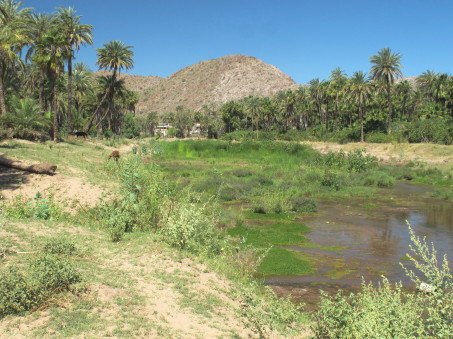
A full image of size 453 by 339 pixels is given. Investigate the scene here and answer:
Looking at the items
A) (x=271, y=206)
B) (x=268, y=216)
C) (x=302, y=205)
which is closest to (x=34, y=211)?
(x=268, y=216)

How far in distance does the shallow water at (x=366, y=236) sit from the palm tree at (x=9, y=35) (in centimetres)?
2224

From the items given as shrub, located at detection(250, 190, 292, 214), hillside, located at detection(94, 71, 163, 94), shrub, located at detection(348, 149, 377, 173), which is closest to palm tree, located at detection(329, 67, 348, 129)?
shrub, located at detection(348, 149, 377, 173)

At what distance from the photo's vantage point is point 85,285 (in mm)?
6656

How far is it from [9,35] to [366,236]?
988 inches

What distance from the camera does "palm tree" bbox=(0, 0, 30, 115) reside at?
27509 millimetres

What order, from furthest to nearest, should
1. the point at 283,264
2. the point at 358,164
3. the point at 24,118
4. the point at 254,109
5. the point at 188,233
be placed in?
1. the point at 254,109
2. the point at 358,164
3. the point at 24,118
4. the point at 283,264
5. the point at 188,233

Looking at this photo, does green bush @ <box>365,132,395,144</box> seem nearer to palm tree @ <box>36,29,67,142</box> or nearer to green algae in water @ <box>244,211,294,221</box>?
green algae in water @ <box>244,211,294,221</box>

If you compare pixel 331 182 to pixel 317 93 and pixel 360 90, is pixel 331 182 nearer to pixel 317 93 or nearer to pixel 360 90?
pixel 360 90

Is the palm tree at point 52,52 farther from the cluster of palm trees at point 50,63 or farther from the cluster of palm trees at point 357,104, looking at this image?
the cluster of palm trees at point 357,104

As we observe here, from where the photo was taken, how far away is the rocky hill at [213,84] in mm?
138000

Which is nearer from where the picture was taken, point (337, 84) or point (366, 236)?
point (366, 236)

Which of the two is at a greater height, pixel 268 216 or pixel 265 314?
pixel 265 314

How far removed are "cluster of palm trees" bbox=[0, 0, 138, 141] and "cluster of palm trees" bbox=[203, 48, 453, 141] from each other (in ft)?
110

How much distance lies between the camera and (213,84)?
147000 mm
